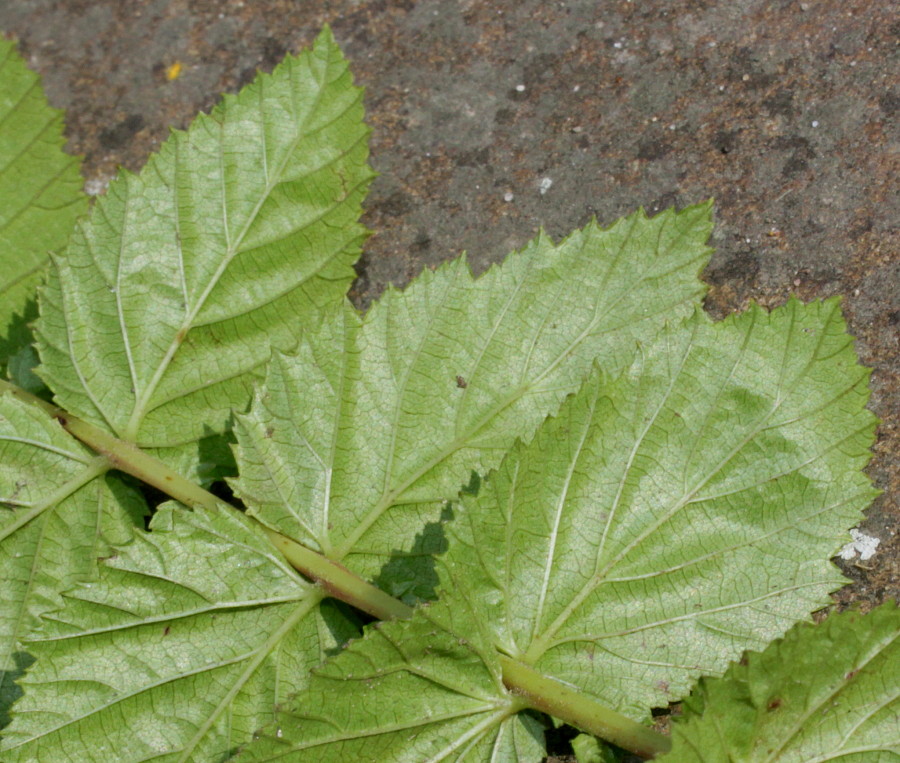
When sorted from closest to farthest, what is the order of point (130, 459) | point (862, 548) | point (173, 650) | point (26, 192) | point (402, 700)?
point (402, 700), point (173, 650), point (862, 548), point (130, 459), point (26, 192)

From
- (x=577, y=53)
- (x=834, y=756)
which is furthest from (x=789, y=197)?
(x=834, y=756)

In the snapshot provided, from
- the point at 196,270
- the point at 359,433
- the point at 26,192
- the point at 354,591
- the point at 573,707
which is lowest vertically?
the point at 573,707

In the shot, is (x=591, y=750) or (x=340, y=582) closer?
(x=591, y=750)

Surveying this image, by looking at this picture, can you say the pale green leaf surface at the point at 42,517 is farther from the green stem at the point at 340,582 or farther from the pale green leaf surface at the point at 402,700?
the pale green leaf surface at the point at 402,700

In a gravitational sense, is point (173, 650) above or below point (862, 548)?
above

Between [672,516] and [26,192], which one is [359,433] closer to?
[672,516]

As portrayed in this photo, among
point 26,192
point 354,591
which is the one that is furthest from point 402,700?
point 26,192

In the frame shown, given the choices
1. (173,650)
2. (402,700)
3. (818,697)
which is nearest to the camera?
(818,697)
